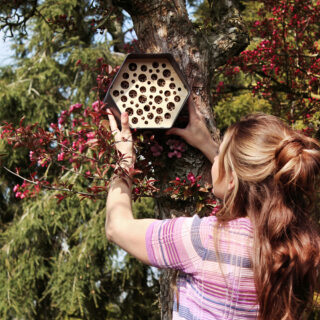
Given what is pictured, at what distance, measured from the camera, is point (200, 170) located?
6.12ft

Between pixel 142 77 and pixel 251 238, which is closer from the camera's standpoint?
pixel 251 238

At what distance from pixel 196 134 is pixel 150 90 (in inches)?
A: 11.3

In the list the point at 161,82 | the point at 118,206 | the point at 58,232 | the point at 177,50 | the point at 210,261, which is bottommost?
the point at 58,232

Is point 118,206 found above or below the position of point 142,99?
below

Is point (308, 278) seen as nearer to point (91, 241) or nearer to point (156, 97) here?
point (156, 97)

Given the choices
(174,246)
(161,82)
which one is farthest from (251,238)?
(161,82)

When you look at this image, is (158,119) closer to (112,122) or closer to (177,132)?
(177,132)

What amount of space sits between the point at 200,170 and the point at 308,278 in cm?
70

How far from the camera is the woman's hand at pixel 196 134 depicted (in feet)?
5.91

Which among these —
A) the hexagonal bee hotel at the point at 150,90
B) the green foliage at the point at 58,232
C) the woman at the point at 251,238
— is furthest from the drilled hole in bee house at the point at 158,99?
the green foliage at the point at 58,232

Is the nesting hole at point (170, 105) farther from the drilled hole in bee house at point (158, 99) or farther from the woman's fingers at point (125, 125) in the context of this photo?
the woman's fingers at point (125, 125)

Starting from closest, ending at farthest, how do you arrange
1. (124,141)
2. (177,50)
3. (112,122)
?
(124,141)
(112,122)
(177,50)

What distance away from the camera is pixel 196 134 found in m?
1.82

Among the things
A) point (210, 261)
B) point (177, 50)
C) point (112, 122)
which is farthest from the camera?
point (177, 50)
